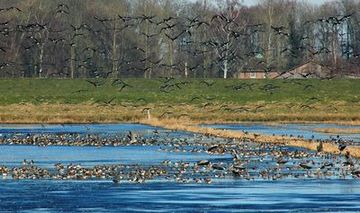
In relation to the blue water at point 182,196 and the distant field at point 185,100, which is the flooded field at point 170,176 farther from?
the distant field at point 185,100

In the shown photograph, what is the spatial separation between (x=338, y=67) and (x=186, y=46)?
2754 centimetres

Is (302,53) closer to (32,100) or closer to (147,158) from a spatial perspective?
(32,100)

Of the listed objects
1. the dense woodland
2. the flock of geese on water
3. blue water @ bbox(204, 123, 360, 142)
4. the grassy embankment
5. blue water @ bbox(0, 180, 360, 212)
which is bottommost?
blue water @ bbox(0, 180, 360, 212)

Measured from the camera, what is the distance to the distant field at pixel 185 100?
303 ft

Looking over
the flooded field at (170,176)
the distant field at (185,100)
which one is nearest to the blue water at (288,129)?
the distant field at (185,100)

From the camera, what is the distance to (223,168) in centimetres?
4622

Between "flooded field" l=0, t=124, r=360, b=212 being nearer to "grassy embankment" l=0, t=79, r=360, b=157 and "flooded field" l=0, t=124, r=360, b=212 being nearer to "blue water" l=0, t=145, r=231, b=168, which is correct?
"blue water" l=0, t=145, r=231, b=168

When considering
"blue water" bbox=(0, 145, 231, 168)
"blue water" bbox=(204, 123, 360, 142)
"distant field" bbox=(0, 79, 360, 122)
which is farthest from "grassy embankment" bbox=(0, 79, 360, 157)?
"blue water" bbox=(0, 145, 231, 168)

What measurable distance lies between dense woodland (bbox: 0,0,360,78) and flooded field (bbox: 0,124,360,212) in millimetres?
63651

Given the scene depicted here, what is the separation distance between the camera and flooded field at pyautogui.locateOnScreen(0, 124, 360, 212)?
3531 centimetres

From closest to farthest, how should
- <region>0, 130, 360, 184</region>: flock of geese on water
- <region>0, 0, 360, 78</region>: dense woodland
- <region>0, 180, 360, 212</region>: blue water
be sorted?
1. <region>0, 180, 360, 212</region>: blue water
2. <region>0, 130, 360, 184</region>: flock of geese on water
3. <region>0, 0, 360, 78</region>: dense woodland

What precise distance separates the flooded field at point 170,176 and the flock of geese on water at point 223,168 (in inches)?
1.3

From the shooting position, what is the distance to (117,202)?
35656mm

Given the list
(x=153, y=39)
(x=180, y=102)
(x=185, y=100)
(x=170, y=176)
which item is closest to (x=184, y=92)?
(x=185, y=100)
